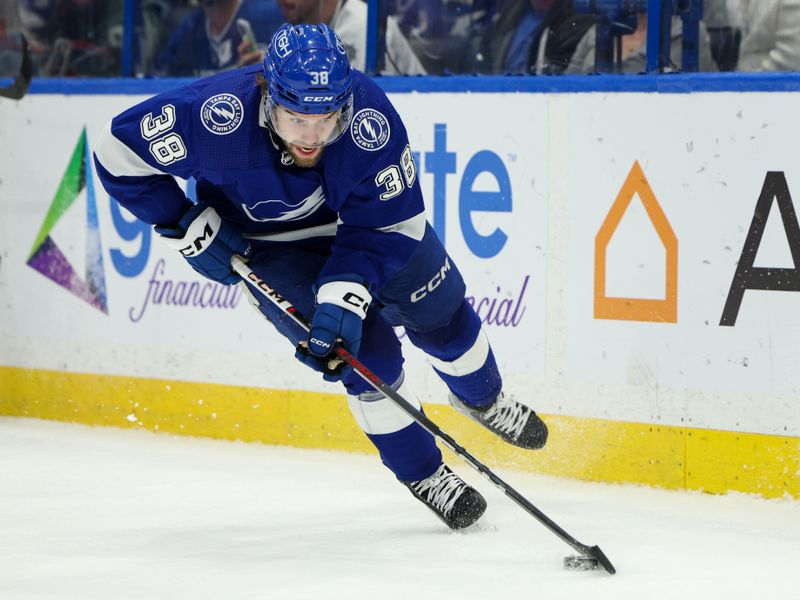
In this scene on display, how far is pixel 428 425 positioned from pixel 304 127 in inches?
28.8

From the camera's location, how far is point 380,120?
3070mm

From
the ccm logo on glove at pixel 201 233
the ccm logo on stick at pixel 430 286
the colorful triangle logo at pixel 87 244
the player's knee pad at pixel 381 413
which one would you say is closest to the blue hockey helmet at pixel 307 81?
the ccm logo on glove at pixel 201 233

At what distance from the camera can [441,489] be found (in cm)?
335

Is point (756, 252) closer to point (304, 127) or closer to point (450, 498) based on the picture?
point (450, 498)

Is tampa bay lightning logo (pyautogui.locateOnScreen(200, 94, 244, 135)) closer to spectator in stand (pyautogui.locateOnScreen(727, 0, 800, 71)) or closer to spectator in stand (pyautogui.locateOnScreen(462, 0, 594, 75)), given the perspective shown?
spectator in stand (pyautogui.locateOnScreen(462, 0, 594, 75))

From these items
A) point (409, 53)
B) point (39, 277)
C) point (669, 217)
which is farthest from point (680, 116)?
point (39, 277)

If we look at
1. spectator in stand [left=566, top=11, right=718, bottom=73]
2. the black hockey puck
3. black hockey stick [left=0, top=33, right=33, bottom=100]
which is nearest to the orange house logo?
spectator in stand [left=566, top=11, right=718, bottom=73]

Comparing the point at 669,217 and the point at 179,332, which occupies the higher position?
the point at 669,217

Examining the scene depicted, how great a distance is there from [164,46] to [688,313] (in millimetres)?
2077

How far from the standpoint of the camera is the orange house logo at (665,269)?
3744mm

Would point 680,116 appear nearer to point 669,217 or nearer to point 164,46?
point 669,217

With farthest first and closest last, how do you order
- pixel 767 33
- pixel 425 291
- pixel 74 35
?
pixel 74 35 → pixel 767 33 → pixel 425 291

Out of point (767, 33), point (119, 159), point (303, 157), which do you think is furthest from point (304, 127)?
point (767, 33)

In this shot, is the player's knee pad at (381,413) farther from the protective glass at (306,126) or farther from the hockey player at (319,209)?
the protective glass at (306,126)
